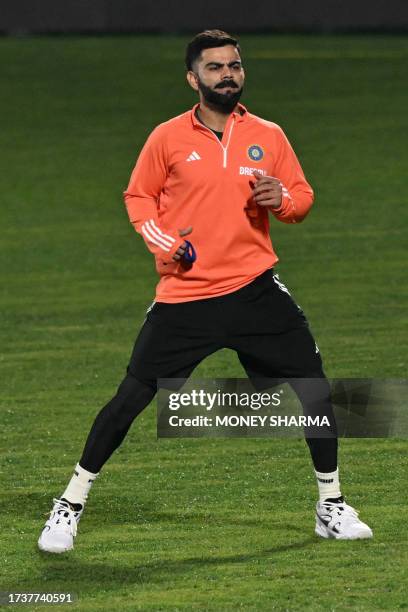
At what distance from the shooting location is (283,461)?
7789 mm

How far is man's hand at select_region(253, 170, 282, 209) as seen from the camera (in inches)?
242

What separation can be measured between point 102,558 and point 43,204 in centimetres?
1062

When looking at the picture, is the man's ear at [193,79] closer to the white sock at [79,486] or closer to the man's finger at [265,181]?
the man's finger at [265,181]

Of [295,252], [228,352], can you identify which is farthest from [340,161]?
[228,352]

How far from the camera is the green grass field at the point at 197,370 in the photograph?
238 inches

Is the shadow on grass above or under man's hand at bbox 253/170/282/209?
under

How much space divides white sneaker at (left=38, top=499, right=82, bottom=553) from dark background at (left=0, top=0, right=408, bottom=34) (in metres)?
28.7

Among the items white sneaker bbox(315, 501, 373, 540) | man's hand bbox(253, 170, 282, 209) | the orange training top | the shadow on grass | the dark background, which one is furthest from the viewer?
the dark background

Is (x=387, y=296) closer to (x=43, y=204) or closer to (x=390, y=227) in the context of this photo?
(x=390, y=227)

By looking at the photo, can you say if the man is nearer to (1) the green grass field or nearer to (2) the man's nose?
(2) the man's nose

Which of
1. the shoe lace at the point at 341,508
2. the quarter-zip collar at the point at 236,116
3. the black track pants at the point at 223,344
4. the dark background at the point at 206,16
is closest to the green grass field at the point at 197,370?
the shoe lace at the point at 341,508

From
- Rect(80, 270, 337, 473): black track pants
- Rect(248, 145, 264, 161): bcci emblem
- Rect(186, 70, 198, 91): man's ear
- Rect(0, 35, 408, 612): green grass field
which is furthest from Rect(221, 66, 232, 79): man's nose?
Rect(0, 35, 408, 612): green grass field

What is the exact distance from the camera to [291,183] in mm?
6438

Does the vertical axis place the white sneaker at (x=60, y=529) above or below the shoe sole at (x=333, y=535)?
below
